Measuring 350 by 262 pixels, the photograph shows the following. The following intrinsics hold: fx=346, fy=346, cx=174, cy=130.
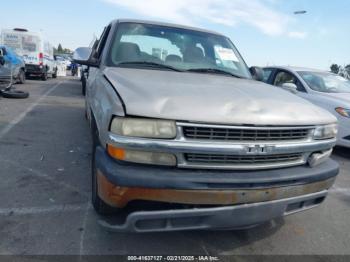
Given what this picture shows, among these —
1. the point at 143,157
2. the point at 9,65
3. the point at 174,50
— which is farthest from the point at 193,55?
the point at 9,65

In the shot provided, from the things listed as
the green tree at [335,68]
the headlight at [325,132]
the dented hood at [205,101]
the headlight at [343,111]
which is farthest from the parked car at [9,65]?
the green tree at [335,68]

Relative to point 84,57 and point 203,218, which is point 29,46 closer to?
point 84,57

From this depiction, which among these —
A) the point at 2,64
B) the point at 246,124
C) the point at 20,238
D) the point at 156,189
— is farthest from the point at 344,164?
the point at 2,64

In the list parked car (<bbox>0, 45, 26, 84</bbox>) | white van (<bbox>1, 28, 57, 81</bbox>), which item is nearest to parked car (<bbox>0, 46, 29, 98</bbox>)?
parked car (<bbox>0, 45, 26, 84</bbox>)

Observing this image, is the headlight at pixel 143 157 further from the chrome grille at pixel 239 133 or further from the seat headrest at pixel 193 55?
the seat headrest at pixel 193 55

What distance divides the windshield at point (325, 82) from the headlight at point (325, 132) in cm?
436

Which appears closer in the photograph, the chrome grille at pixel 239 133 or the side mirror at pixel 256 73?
the chrome grille at pixel 239 133

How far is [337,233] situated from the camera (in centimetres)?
339

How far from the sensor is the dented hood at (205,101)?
237cm

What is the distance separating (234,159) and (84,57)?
2.75m

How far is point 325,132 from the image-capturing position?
2.92 m

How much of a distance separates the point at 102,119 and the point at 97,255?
1073 millimetres

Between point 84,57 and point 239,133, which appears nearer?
point 239,133

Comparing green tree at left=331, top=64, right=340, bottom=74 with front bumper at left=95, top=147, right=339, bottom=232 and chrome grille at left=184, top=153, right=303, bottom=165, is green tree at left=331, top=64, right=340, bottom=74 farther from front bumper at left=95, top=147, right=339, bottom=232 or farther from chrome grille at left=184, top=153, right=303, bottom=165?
front bumper at left=95, top=147, right=339, bottom=232
